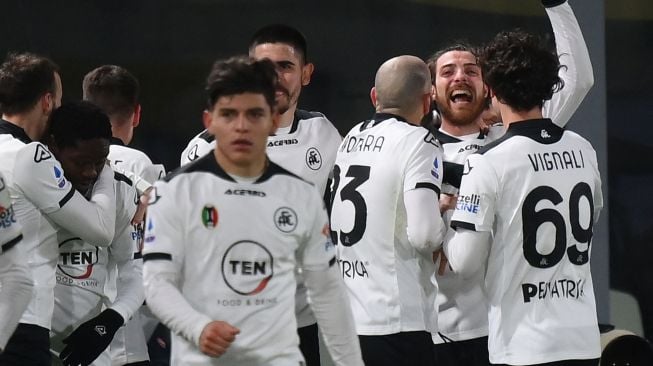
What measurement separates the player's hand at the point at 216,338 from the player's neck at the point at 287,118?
1.86 metres

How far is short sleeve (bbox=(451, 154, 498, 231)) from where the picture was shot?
14.5ft

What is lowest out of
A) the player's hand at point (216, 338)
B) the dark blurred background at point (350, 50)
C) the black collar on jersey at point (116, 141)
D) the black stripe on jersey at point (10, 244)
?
the player's hand at point (216, 338)

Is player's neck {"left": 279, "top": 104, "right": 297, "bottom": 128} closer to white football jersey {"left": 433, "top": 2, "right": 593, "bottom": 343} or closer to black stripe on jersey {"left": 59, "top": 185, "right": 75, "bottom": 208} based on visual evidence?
white football jersey {"left": 433, "top": 2, "right": 593, "bottom": 343}

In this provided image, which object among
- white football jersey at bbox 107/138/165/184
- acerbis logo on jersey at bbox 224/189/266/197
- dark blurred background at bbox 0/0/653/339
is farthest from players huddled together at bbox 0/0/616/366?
dark blurred background at bbox 0/0/653/339

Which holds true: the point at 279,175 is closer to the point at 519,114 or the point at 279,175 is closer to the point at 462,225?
the point at 462,225

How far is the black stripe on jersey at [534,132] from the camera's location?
4500 mm

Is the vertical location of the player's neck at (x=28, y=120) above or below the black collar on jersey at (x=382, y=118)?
below

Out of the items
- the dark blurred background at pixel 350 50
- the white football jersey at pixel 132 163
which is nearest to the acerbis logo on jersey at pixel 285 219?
the white football jersey at pixel 132 163

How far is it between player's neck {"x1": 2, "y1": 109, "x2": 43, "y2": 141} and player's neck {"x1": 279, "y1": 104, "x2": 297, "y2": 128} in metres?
0.99

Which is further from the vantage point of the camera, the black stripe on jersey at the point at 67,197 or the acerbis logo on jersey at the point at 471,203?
the black stripe on jersey at the point at 67,197

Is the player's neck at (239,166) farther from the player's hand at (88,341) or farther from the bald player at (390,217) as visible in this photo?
the player's hand at (88,341)

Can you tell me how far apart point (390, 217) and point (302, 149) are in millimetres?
628

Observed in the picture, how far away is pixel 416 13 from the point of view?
7855 millimetres

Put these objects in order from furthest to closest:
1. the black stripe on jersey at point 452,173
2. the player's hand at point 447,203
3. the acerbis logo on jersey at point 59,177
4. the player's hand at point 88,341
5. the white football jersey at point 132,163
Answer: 1. the white football jersey at point 132,163
2. the black stripe on jersey at point 452,173
3. the player's hand at point 447,203
4. the player's hand at point 88,341
5. the acerbis logo on jersey at point 59,177
